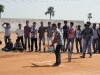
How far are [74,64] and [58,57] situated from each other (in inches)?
36.4

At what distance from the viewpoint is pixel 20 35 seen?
17656 mm

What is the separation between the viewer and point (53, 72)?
10.2m

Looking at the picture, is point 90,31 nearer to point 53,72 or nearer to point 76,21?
point 53,72

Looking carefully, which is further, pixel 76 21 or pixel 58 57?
pixel 76 21

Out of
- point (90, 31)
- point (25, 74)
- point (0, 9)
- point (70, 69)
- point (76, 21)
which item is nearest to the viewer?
point (25, 74)

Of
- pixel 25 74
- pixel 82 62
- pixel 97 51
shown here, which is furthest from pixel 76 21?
pixel 25 74

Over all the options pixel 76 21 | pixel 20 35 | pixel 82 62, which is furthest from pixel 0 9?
pixel 82 62

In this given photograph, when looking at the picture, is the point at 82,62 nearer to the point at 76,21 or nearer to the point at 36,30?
the point at 36,30

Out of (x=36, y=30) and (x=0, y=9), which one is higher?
(x=0, y=9)

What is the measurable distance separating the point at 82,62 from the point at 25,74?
4050 mm

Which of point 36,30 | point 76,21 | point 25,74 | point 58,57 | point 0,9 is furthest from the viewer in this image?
point 0,9

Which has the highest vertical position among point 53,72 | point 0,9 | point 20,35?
point 0,9

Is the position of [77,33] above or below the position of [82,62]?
above

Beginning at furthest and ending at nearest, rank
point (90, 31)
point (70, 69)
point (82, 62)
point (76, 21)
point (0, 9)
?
point (0, 9), point (76, 21), point (90, 31), point (82, 62), point (70, 69)
